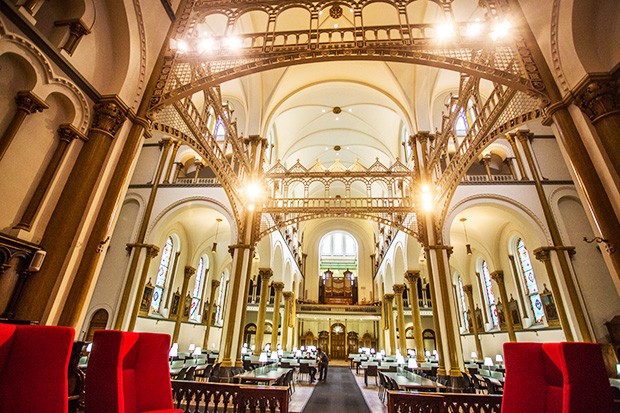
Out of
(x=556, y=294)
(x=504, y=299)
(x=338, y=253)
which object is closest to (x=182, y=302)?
(x=556, y=294)

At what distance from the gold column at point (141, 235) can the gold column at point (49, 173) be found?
8301 mm

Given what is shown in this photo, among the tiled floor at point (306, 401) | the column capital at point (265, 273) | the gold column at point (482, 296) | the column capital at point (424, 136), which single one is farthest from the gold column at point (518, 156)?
the column capital at point (265, 273)

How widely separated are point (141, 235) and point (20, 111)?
8944 mm

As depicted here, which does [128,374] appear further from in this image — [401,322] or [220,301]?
[220,301]

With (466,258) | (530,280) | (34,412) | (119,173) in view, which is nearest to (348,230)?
(466,258)

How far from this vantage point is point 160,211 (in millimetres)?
12320

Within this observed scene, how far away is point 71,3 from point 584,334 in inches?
576

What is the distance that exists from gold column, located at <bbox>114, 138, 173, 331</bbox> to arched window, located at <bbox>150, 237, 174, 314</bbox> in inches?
135

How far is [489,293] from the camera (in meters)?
17.2

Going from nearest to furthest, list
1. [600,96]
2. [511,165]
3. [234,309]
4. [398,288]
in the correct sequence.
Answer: [600,96], [234,309], [511,165], [398,288]

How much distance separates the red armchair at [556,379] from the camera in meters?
2.16

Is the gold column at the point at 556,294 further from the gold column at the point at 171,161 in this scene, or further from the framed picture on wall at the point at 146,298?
the framed picture on wall at the point at 146,298

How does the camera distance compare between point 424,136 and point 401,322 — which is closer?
point 424,136

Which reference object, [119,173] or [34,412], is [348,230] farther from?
[34,412]
